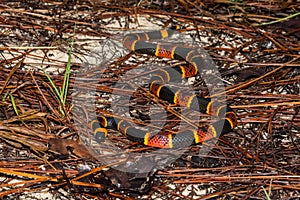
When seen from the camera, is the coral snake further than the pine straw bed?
Yes

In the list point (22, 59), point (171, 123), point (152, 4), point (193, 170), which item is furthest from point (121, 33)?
point (193, 170)

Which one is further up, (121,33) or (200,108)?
(121,33)

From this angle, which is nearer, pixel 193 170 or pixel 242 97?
pixel 193 170

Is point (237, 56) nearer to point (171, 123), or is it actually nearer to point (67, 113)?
point (171, 123)

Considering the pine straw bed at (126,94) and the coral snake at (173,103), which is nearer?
the pine straw bed at (126,94)
